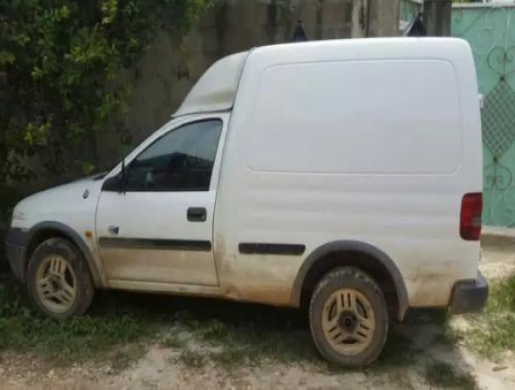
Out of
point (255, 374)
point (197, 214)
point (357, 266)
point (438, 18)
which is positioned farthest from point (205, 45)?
point (255, 374)

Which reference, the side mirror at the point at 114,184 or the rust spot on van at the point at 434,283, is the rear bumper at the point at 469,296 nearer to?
the rust spot on van at the point at 434,283

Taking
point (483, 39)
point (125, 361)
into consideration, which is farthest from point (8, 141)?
point (483, 39)

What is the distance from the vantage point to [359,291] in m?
4.23

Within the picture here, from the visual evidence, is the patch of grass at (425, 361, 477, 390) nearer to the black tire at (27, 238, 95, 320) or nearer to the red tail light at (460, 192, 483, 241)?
the red tail light at (460, 192, 483, 241)

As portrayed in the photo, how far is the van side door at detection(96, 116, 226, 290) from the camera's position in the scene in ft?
14.8

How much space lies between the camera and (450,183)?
3.94 meters

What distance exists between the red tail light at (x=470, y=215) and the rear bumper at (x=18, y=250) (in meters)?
3.31

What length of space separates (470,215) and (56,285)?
125 inches

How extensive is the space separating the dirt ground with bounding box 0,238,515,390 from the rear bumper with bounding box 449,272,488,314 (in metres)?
0.51

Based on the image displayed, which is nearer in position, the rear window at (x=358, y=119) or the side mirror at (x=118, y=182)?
the rear window at (x=358, y=119)

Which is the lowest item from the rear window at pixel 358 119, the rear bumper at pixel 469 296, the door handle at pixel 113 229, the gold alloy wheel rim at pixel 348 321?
the gold alloy wheel rim at pixel 348 321

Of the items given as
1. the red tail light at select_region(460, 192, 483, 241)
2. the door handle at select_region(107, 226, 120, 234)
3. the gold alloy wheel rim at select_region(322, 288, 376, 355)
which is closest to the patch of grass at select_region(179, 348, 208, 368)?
the gold alloy wheel rim at select_region(322, 288, 376, 355)

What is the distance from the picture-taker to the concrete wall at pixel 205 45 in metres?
6.84

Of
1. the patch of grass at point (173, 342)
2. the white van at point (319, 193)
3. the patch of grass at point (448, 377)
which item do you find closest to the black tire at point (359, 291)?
the white van at point (319, 193)
